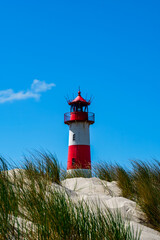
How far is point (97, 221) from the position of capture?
2.51 metres

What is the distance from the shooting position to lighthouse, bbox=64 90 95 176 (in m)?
17.4

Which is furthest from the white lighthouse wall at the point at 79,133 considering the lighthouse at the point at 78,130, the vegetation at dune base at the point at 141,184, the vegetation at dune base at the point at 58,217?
the vegetation at dune base at the point at 58,217

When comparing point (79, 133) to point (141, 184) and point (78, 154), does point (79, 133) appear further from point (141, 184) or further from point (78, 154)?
point (141, 184)

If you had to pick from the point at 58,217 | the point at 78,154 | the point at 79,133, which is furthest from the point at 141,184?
the point at 79,133

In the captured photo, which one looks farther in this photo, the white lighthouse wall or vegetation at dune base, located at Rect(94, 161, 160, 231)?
the white lighthouse wall

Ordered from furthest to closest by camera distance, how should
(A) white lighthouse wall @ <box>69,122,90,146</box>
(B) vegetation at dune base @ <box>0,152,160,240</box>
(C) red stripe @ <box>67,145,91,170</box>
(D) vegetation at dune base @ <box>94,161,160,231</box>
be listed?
(A) white lighthouse wall @ <box>69,122,90,146</box>, (C) red stripe @ <box>67,145,91,170</box>, (D) vegetation at dune base @ <box>94,161,160,231</box>, (B) vegetation at dune base @ <box>0,152,160,240</box>

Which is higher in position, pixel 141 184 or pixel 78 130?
pixel 78 130

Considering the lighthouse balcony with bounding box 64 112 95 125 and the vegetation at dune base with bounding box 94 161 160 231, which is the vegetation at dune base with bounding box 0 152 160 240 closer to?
the vegetation at dune base with bounding box 94 161 160 231

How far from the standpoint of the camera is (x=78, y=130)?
59.7ft

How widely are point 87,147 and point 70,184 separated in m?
12.2

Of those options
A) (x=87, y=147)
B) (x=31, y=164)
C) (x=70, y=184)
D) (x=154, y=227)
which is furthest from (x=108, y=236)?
(x=87, y=147)

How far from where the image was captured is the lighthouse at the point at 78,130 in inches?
684

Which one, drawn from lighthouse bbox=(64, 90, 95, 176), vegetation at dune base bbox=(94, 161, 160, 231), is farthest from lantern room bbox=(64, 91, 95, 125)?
vegetation at dune base bbox=(94, 161, 160, 231)

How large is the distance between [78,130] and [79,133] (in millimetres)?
225
